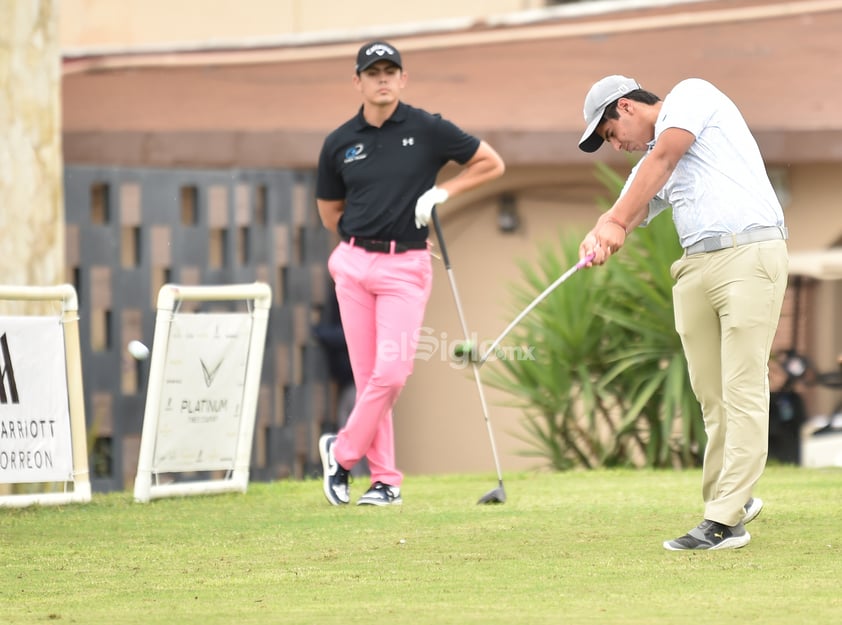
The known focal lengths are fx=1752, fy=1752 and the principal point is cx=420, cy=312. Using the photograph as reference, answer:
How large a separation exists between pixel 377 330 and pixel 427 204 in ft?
2.11

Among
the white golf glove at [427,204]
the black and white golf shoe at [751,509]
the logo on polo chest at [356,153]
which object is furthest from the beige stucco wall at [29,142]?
the black and white golf shoe at [751,509]

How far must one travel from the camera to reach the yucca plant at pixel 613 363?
1156cm

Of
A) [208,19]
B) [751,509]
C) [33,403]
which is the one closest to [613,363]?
[33,403]

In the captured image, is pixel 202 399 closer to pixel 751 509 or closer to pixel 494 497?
pixel 494 497

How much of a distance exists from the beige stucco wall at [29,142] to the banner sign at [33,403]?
11.6ft

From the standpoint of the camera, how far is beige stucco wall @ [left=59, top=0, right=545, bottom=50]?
17219 millimetres

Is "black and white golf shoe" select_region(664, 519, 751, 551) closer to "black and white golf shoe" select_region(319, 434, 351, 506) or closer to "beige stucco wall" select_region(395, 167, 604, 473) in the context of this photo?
"black and white golf shoe" select_region(319, 434, 351, 506)

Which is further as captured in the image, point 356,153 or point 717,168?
point 356,153

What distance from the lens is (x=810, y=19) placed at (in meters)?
14.9

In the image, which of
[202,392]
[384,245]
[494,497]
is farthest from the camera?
[202,392]

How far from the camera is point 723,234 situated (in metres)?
6.18

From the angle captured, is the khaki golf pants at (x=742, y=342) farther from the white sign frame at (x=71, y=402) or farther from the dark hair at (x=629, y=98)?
the white sign frame at (x=71, y=402)

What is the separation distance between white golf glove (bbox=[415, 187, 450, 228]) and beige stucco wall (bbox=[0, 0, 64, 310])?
14.6 feet

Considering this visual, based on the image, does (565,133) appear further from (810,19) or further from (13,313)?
(13,313)
